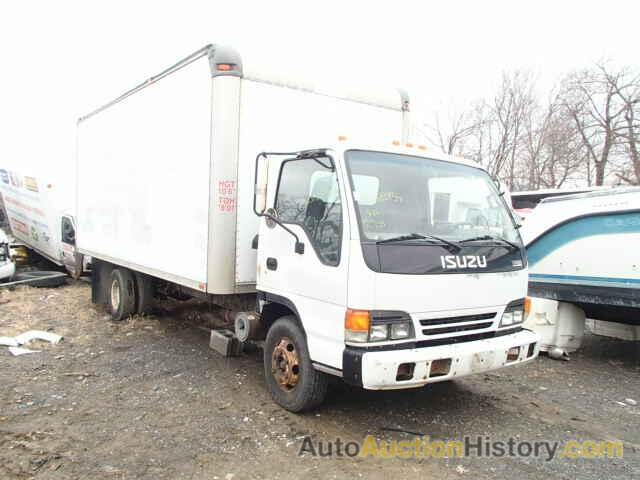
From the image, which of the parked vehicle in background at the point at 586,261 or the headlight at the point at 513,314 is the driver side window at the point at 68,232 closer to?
the parked vehicle in background at the point at 586,261

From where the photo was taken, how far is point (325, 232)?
412cm

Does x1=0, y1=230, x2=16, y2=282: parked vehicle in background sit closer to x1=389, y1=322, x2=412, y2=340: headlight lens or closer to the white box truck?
the white box truck

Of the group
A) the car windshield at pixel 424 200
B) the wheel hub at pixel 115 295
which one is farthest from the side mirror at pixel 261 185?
the wheel hub at pixel 115 295

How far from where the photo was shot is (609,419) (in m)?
4.81

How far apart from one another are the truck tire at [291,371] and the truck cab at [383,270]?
12mm

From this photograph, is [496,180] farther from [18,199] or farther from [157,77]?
[18,199]

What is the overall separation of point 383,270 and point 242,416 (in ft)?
6.36

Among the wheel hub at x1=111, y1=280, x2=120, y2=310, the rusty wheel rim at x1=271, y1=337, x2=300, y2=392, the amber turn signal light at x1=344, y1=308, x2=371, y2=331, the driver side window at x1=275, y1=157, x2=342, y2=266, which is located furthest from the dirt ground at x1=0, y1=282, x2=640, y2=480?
the driver side window at x1=275, y1=157, x2=342, y2=266

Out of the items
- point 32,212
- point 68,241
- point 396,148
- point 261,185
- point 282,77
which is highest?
point 282,77

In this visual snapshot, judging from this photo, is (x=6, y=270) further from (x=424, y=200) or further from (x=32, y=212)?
(x=424, y=200)

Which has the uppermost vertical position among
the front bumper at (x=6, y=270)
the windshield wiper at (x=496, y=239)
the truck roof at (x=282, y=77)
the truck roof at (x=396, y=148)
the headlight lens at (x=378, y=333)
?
the truck roof at (x=282, y=77)

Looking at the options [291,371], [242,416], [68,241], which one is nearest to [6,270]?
[68,241]

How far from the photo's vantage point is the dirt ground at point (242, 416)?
3678mm

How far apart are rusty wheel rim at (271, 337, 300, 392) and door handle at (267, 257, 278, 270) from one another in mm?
654
